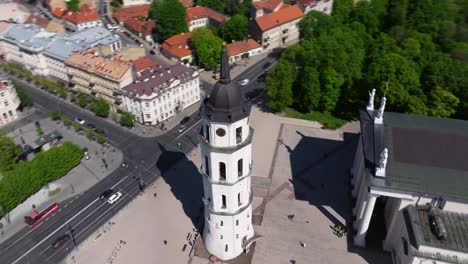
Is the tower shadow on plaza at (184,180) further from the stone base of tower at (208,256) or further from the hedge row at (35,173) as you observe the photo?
the hedge row at (35,173)

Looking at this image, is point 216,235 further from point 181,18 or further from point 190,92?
point 181,18

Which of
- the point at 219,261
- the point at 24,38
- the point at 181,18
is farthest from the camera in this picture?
the point at 181,18

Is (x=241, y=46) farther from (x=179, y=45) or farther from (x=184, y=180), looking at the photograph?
(x=184, y=180)

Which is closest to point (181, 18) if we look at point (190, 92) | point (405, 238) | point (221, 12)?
point (221, 12)

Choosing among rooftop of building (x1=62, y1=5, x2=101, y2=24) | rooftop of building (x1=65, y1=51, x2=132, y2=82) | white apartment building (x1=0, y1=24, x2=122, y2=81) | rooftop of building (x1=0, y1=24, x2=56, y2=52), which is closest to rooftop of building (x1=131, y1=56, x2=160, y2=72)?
rooftop of building (x1=65, y1=51, x2=132, y2=82)

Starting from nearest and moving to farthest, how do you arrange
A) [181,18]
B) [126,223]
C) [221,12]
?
[126,223] → [181,18] → [221,12]

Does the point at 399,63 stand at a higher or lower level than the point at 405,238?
higher

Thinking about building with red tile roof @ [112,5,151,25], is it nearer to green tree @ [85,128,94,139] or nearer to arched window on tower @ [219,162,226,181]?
green tree @ [85,128,94,139]
